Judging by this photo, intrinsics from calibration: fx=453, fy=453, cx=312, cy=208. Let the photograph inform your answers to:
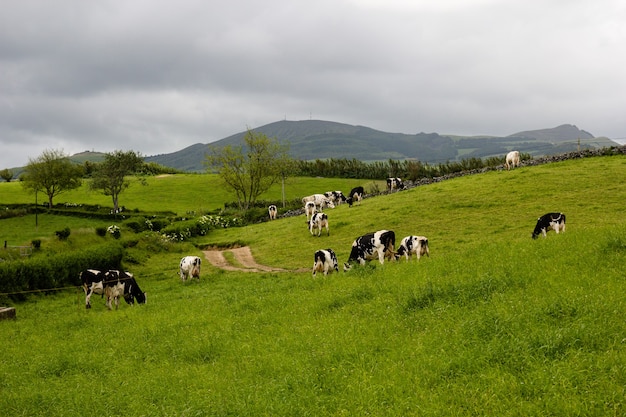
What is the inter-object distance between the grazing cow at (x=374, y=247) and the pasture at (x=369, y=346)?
171 inches

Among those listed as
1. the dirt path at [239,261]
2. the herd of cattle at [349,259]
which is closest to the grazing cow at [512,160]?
the herd of cattle at [349,259]

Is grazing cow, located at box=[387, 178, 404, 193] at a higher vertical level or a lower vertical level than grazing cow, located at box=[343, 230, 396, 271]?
higher

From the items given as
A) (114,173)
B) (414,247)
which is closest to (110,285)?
(414,247)

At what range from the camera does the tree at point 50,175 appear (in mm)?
77062

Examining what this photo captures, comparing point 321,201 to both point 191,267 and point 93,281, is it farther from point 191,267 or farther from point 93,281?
point 93,281

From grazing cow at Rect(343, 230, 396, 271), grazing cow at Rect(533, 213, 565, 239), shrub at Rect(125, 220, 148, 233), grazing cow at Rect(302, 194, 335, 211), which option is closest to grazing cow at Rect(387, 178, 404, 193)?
grazing cow at Rect(302, 194, 335, 211)

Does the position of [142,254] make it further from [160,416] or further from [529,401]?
[529,401]

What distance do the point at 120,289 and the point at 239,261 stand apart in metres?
12.4

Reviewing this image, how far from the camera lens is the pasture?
7457mm

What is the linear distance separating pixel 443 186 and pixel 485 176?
4.92m

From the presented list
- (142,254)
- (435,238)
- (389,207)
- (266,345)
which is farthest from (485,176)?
(266,345)

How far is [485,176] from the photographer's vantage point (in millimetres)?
45812

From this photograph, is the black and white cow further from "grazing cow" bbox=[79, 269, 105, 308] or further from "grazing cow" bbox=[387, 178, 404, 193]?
"grazing cow" bbox=[387, 178, 404, 193]

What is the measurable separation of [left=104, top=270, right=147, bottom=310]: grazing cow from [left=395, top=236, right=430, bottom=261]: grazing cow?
12490mm
